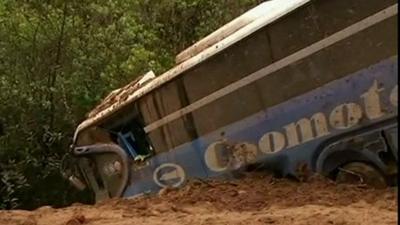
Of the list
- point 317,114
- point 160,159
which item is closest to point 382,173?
point 317,114

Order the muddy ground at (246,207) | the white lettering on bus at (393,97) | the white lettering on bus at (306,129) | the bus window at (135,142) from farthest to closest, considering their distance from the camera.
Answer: the bus window at (135,142), the white lettering on bus at (306,129), the white lettering on bus at (393,97), the muddy ground at (246,207)

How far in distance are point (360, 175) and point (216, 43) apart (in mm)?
1512

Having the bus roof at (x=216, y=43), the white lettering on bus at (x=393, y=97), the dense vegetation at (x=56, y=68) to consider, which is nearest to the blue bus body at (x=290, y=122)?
the white lettering on bus at (x=393, y=97)

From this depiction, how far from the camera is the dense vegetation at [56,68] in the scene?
1118cm

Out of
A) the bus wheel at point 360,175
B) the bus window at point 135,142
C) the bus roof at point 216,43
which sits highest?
the bus roof at point 216,43

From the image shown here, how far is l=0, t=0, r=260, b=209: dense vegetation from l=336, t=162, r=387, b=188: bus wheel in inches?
214

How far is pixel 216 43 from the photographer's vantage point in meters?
6.45

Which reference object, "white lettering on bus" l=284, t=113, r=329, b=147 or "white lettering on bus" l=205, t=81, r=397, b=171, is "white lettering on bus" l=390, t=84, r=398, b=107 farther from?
"white lettering on bus" l=284, t=113, r=329, b=147

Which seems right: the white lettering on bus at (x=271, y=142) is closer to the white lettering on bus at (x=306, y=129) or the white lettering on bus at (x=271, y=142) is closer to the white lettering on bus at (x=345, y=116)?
the white lettering on bus at (x=306, y=129)

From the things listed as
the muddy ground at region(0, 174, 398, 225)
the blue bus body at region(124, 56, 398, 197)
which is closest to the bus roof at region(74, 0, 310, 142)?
the blue bus body at region(124, 56, 398, 197)

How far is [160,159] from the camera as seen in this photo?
679cm

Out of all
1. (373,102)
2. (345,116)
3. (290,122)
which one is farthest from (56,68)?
(373,102)

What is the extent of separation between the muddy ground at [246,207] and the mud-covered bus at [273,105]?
204 millimetres

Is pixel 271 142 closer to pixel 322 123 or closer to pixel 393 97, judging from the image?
pixel 322 123
